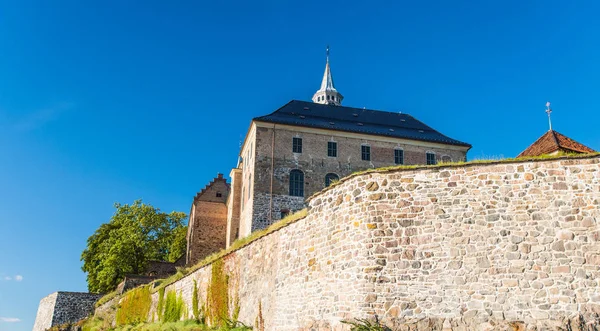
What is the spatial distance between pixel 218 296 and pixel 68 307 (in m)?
25.5

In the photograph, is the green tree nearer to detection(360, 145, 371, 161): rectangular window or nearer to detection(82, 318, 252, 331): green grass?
detection(82, 318, 252, 331): green grass

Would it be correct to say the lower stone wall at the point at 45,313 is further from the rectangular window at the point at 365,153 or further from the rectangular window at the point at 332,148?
the rectangular window at the point at 365,153

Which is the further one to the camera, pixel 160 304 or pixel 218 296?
pixel 160 304

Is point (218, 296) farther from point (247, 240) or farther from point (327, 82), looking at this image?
point (327, 82)

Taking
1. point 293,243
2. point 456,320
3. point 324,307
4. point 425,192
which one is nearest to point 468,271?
point 456,320

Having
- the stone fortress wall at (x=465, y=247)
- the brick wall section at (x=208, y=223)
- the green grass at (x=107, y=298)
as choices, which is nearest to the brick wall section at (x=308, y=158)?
the brick wall section at (x=208, y=223)

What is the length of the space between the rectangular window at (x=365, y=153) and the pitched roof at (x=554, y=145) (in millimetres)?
15912

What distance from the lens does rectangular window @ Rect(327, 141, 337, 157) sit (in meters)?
37.9

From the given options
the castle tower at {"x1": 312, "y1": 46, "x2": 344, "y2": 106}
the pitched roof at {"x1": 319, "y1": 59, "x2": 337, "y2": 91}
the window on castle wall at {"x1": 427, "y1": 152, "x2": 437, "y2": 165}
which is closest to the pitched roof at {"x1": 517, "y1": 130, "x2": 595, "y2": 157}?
the window on castle wall at {"x1": 427, "y1": 152, "x2": 437, "y2": 165}

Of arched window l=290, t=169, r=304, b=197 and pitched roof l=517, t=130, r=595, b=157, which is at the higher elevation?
arched window l=290, t=169, r=304, b=197

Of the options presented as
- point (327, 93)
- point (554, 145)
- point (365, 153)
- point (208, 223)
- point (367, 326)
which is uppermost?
point (327, 93)

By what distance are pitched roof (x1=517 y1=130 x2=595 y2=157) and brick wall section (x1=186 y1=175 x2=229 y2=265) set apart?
27.9 metres

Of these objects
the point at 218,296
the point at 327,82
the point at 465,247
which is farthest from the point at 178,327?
the point at 327,82

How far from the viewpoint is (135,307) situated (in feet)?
106
